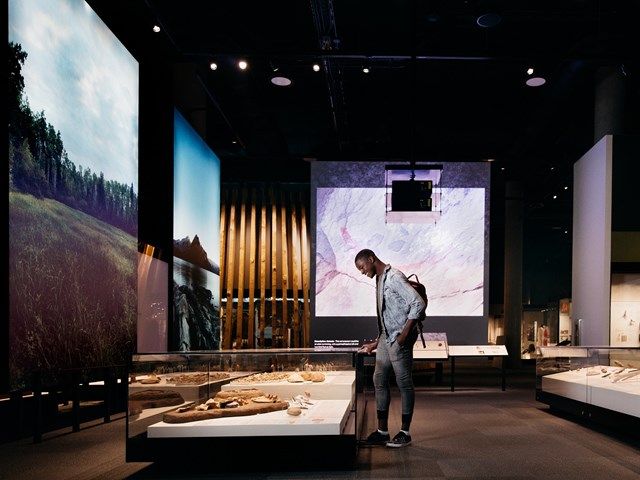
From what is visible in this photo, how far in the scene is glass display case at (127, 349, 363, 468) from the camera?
358 cm

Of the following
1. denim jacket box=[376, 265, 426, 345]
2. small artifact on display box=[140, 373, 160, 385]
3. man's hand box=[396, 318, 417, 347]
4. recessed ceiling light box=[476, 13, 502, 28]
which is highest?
recessed ceiling light box=[476, 13, 502, 28]

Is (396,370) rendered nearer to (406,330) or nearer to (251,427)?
(406,330)

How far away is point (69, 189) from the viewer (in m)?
5.14

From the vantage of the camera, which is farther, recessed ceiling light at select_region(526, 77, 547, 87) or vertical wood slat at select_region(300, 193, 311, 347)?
vertical wood slat at select_region(300, 193, 311, 347)

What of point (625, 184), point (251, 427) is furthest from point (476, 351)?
point (251, 427)

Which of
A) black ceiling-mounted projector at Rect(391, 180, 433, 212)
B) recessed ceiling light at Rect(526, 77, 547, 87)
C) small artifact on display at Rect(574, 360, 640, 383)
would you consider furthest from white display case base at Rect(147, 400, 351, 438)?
recessed ceiling light at Rect(526, 77, 547, 87)

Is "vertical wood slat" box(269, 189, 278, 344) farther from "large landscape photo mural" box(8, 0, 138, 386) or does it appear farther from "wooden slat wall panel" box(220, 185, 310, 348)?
"large landscape photo mural" box(8, 0, 138, 386)

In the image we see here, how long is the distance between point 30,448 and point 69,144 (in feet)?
8.36

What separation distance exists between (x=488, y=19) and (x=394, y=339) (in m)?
4.59

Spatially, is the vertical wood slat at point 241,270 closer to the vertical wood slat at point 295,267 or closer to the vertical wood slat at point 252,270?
the vertical wood slat at point 252,270

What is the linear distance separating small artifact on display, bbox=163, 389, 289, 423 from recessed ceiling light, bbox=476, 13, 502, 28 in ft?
17.6

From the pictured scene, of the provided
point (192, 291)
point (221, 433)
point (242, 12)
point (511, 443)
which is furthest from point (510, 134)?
point (221, 433)

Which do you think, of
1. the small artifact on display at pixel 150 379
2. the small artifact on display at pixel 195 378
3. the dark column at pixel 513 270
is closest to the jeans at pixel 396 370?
the small artifact on display at pixel 195 378

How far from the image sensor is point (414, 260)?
388 inches
